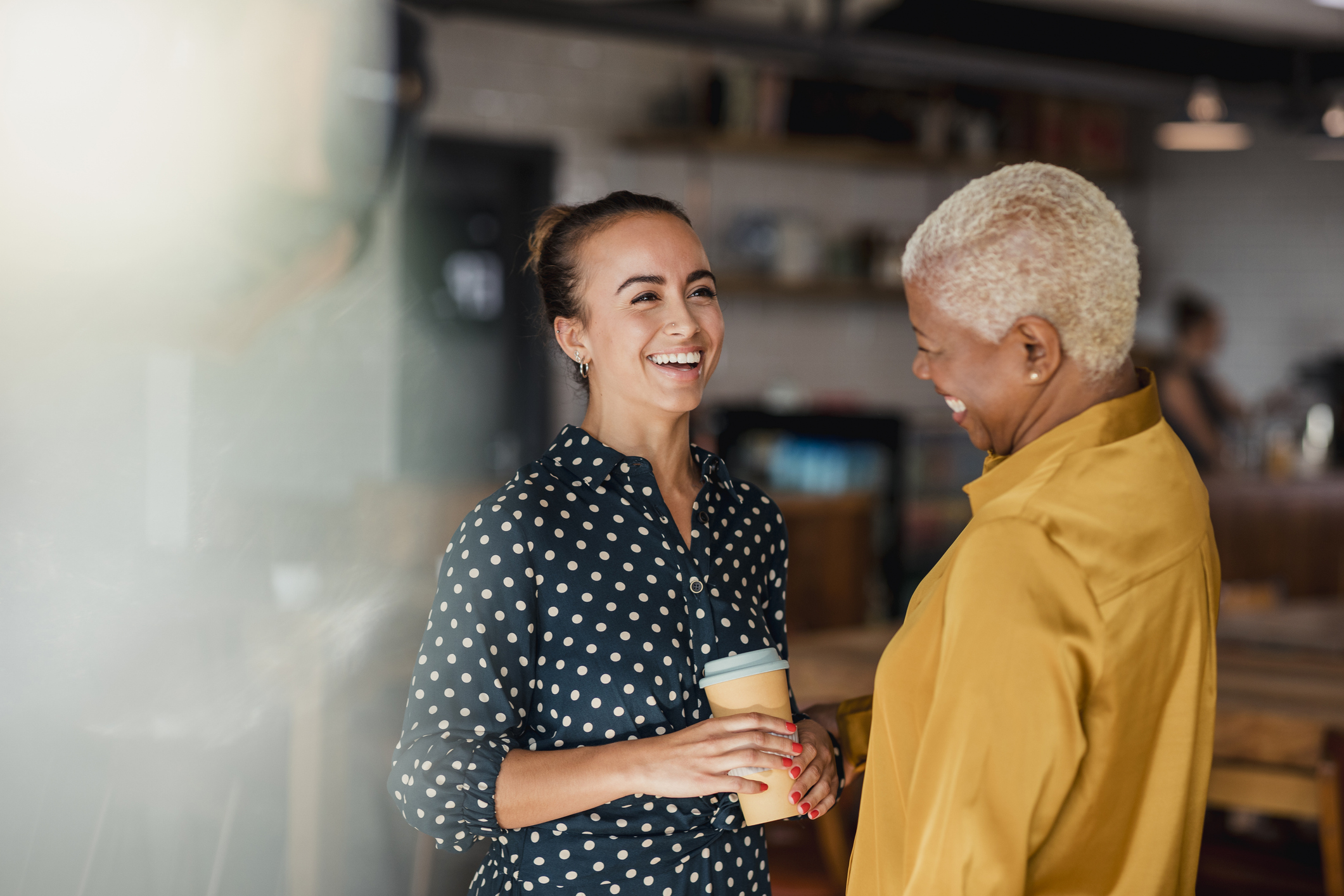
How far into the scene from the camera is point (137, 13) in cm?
160

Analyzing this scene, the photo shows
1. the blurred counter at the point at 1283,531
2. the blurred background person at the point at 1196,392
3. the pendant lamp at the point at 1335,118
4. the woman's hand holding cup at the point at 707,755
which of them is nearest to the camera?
the woman's hand holding cup at the point at 707,755

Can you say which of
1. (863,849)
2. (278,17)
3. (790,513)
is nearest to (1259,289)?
(790,513)

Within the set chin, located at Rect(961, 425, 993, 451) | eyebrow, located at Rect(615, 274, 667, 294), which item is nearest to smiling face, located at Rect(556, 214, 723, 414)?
eyebrow, located at Rect(615, 274, 667, 294)

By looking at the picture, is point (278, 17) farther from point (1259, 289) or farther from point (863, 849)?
point (1259, 289)

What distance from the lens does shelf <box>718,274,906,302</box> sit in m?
5.55

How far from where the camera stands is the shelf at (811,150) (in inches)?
209

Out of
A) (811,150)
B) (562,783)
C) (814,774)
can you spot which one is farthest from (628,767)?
(811,150)

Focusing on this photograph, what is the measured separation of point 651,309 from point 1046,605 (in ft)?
1.65

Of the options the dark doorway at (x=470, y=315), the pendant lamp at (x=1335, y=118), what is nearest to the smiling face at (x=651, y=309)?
the dark doorway at (x=470, y=315)

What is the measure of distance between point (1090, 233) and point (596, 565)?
54cm

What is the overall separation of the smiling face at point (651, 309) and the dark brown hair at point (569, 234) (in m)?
0.01

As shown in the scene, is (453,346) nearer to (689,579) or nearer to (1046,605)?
(689,579)

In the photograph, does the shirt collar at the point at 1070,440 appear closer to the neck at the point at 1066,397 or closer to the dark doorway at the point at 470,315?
the neck at the point at 1066,397

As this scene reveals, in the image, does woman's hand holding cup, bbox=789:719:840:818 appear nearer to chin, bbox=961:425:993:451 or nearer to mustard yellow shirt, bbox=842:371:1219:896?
mustard yellow shirt, bbox=842:371:1219:896
